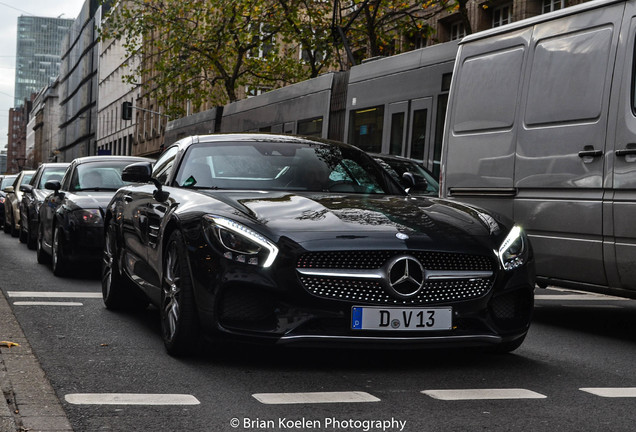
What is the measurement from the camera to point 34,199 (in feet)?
55.4

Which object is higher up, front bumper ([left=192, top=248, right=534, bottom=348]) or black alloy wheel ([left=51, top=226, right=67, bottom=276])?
front bumper ([left=192, top=248, right=534, bottom=348])

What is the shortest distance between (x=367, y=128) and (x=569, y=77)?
799 centimetres

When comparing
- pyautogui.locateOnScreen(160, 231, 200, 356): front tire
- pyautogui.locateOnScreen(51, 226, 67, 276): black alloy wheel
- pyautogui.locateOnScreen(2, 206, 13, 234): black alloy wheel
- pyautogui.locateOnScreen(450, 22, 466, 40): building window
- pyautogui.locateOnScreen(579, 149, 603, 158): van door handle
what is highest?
pyautogui.locateOnScreen(450, 22, 466, 40): building window

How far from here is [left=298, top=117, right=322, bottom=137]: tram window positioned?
1784 cm

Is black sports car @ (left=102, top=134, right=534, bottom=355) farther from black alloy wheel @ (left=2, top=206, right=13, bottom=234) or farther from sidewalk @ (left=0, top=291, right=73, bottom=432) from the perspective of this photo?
black alloy wheel @ (left=2, top=206, right=13, bottom=234)

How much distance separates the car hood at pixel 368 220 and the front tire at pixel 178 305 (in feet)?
1.36

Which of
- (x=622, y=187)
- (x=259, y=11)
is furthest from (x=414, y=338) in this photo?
(x=259, y=11)

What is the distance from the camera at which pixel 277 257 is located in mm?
5723

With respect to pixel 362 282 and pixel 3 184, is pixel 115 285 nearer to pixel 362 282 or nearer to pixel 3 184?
pixel 362 282

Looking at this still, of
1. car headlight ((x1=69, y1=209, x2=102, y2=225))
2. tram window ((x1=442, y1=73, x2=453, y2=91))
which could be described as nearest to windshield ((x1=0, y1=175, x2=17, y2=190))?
car headlight ((x1=69, y1=209, x2=102, y2=225))

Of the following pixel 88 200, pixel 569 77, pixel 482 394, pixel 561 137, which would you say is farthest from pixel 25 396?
pixel 88 200

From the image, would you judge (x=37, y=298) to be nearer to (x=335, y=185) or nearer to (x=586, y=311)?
(x=335, y=185)

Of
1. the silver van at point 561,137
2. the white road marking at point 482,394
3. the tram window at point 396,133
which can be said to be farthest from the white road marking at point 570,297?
the white road marking at point 482,394

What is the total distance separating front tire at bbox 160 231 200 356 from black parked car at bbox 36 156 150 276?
5.16 meters
